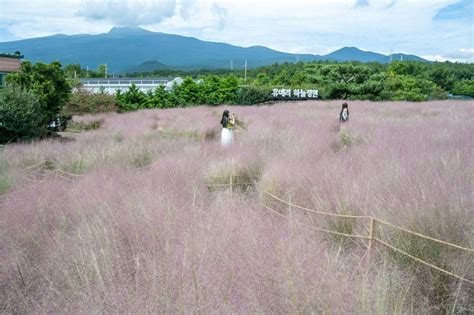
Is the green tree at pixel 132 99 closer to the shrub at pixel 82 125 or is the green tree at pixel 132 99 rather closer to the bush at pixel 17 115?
the shrub at pixel 82 125

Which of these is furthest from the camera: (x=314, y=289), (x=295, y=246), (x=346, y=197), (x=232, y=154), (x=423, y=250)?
(x=232, y=154)

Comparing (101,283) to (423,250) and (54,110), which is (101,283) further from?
(54,110)

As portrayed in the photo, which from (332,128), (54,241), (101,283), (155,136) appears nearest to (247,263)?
(101,283)

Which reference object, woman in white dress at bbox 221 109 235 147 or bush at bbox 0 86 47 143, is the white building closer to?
bush at bbox 0 86 47 143

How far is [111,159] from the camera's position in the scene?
27.2 ft

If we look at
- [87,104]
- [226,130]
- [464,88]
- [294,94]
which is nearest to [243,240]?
[226,130]

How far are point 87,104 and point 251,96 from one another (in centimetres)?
1080

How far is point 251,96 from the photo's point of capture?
30.4m

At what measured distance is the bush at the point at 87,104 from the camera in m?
24.6

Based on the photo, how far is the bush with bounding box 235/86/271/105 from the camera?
30234mm

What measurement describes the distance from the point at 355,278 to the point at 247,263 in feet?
2.19

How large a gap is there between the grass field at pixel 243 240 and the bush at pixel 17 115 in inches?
314

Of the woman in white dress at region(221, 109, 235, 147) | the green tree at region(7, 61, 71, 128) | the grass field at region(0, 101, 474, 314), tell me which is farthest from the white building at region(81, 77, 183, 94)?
the grass field at region(0, 101, 474, 314)

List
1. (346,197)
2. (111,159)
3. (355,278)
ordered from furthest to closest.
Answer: (111,159), (346,197), (355,278)
